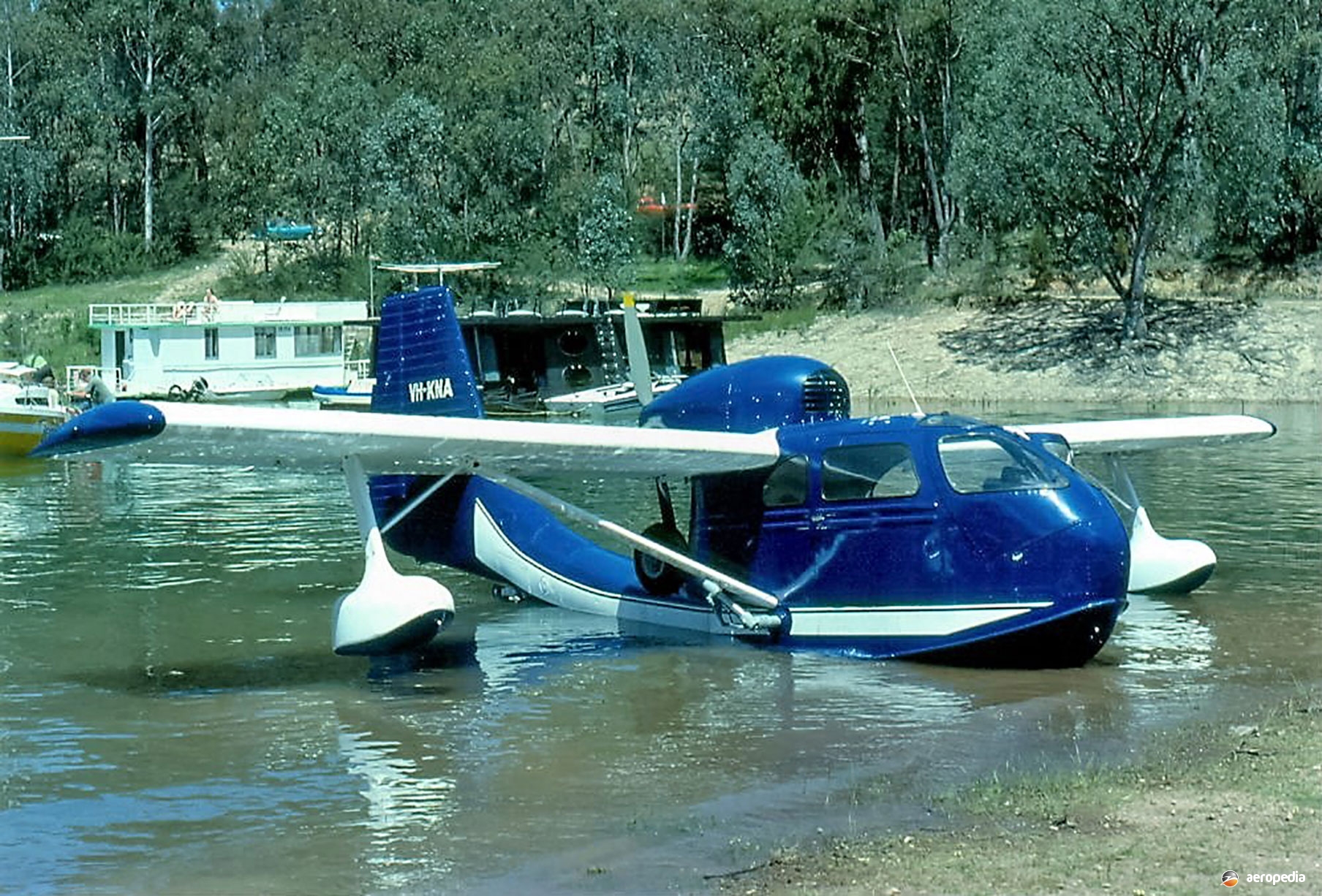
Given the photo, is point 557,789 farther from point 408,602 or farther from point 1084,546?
point 1084,546

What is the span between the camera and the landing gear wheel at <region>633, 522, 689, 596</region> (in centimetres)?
1516

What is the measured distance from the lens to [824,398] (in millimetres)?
14469

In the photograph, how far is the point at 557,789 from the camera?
10.1 m

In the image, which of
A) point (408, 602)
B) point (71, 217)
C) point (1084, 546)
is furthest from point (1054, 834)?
point (71, 217)

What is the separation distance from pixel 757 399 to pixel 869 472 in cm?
149

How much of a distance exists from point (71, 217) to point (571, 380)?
3697 centimetres

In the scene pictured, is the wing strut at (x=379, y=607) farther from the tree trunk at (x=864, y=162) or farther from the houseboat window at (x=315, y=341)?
the tree trunk at (x=864, y=162)

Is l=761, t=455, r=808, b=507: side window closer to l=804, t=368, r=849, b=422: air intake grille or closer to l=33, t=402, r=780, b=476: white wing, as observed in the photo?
l=33, t=402, r=780, b=476: white wing

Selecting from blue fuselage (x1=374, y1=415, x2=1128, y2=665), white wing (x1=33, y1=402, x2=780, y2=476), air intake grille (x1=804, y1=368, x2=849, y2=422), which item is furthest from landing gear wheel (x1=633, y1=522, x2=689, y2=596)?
air intake grille (x1=804, y1=368, x2=849, y2=422)

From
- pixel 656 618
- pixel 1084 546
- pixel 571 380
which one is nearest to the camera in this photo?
pixel 1084 546

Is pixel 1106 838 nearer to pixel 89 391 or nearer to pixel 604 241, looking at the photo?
pixel 89 391

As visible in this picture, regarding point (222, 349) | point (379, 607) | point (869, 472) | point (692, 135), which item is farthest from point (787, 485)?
point (692, 135)

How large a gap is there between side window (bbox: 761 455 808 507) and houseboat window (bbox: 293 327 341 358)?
4099 cm

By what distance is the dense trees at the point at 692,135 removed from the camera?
46562 mm
